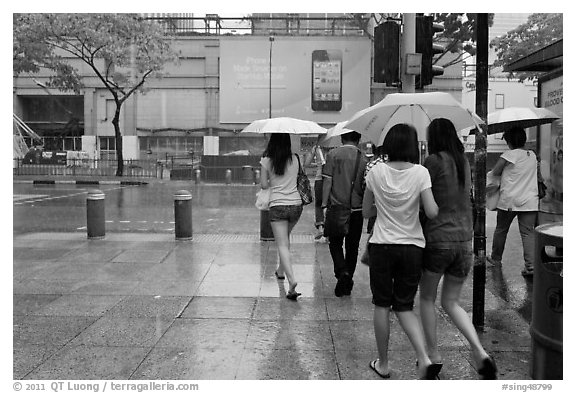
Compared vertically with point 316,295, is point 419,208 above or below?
above

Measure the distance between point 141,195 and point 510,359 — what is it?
60.5ft

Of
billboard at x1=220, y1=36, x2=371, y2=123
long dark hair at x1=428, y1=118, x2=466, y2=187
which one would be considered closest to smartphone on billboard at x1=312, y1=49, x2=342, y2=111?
billboard at x1=220, y1=36, x2=371, y2=123

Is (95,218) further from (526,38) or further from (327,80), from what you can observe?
(327,80)

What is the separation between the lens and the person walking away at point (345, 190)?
249 inches

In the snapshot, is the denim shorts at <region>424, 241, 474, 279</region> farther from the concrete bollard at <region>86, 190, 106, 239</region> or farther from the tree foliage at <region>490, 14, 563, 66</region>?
the tree foliage at <region>490, 14, 563, 66</region>

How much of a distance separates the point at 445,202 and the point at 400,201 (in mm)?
354

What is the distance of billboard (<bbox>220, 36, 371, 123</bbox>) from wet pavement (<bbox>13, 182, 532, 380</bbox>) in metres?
28.9

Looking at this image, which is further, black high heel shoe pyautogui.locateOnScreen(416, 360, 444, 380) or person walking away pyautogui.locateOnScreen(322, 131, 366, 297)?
person walking away pyautogui.locateOnScreen(322, 131, 366, 297)

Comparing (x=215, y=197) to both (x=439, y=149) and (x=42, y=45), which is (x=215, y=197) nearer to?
(x=42, y=45)

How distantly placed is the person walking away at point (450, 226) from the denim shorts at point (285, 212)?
8.02 ft

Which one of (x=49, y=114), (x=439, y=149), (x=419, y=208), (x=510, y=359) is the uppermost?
(x=49, y=114)

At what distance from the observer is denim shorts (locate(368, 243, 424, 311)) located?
13.4 ft
